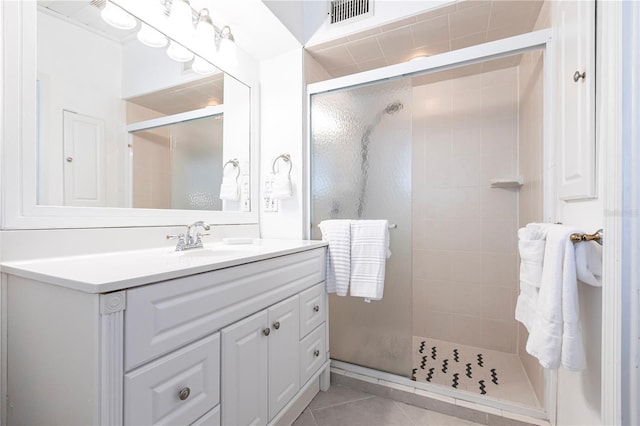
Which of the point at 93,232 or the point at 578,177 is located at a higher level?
the point at 578,177

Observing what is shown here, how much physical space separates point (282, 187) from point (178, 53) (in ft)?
2.84

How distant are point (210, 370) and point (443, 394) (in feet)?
4.04

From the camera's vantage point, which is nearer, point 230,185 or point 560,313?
point 560,313

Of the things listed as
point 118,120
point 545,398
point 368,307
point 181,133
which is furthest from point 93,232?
point 545,398

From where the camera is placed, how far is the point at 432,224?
224cm

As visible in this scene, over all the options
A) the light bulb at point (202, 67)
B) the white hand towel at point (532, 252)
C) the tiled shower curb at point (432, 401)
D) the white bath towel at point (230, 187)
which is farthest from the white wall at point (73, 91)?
the white hand towel at point (532, 252)

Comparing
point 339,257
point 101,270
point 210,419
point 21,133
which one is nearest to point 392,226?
point 339,257

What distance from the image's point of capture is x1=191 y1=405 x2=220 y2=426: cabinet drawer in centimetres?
80

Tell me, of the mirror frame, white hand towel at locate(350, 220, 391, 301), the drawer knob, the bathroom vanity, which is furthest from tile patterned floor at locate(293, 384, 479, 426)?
the mirror frame

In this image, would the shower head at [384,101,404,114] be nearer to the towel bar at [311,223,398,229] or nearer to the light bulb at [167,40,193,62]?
the towel bar at [311,223,398,229]

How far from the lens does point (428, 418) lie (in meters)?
1.37

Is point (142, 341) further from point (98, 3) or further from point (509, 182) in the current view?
point (509, 182)

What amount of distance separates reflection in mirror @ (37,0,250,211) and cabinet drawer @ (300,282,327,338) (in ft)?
2.33

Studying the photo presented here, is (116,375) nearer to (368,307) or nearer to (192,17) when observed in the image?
(368,307)
